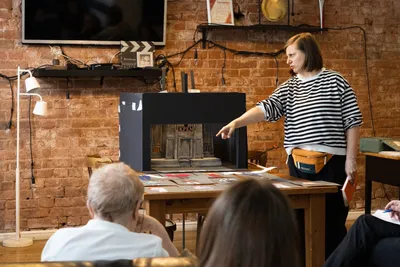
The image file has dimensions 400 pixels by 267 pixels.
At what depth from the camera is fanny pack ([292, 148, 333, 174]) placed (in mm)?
3994

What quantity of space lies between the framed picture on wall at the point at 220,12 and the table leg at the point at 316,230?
2646 mm

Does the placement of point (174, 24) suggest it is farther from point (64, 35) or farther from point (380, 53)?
point (380, 53)

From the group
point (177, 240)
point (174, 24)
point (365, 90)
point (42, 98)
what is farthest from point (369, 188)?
point (42, 98)

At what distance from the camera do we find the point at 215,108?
4469 millimetres

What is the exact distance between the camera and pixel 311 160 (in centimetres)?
400

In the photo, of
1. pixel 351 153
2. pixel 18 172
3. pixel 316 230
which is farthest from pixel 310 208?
pixel 18 172

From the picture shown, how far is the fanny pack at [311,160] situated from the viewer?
3.99 metres

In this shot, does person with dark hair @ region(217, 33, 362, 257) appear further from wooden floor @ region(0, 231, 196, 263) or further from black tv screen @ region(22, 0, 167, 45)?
→ black tv screen @ region(22, 0, 167, 45)

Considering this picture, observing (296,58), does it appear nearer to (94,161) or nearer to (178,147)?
(178,147)

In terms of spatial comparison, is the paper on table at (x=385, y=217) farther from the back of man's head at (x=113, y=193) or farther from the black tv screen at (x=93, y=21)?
the black tv screen at (x=93, y=21)

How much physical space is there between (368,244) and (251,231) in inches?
84.7

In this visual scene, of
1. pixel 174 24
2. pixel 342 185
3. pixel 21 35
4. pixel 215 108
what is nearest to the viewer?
pixel 342 185

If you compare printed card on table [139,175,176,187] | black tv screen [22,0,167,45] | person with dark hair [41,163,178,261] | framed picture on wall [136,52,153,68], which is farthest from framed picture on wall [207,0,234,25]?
person with dark hair [41,163,178,261]

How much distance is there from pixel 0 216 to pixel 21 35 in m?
1.49
